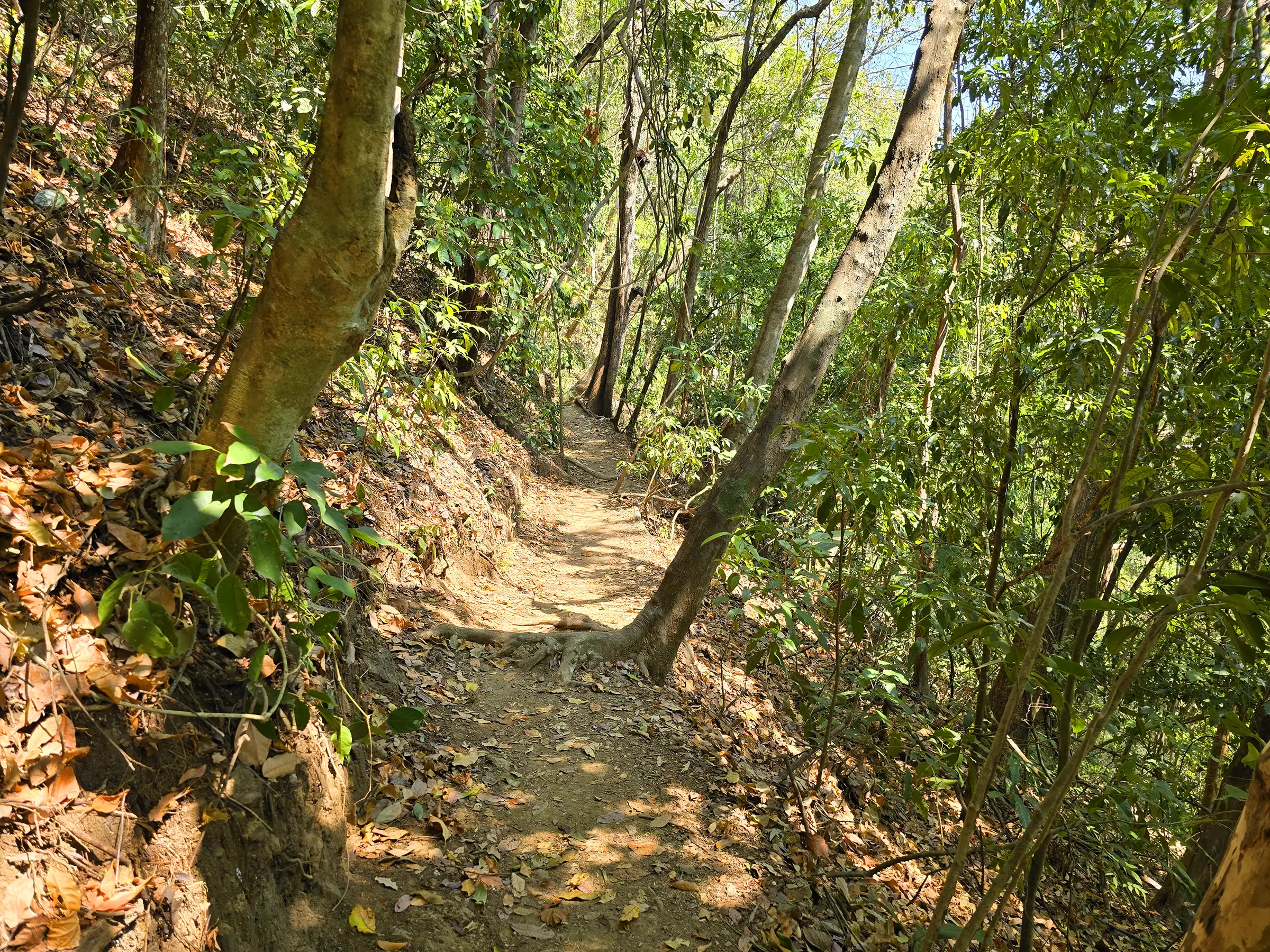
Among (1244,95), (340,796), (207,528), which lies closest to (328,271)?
(207,528)

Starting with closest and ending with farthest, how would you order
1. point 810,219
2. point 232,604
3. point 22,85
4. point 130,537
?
point 232,604 → point 22,85 → point 130,537 → point 810,219

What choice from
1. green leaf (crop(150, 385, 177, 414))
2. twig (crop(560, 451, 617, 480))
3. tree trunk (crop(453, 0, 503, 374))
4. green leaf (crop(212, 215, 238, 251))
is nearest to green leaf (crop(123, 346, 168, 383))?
green leaf (crop(150, 385, 177, 414))

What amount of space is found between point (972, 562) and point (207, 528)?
4.84 m

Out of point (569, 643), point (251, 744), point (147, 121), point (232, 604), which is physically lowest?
point (569, 643)

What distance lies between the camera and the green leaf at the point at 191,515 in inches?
66.2

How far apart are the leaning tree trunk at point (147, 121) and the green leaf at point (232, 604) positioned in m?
3.86

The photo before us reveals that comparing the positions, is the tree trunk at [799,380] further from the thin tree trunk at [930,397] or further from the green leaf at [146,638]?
the green leaf at [146,638]

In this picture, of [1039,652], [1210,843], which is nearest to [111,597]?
[1039,652]

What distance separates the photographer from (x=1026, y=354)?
442 cm

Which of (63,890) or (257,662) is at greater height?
(257,662)

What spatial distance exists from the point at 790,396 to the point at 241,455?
3.57 metres

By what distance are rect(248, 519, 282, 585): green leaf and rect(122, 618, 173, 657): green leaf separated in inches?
11.1

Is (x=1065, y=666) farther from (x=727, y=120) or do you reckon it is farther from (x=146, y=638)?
(x=727, y=120)

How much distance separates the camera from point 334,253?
195 centimetres
